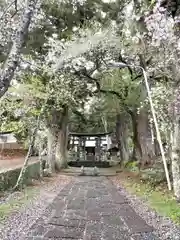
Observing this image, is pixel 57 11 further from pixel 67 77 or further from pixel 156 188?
pixel 156 188

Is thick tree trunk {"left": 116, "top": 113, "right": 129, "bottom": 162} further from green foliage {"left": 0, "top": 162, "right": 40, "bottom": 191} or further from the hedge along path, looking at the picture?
the hedge along path

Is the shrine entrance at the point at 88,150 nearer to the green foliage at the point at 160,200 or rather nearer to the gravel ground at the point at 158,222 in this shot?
the green foliage at the point at 160,200

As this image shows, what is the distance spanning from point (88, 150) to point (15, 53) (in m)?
37.2

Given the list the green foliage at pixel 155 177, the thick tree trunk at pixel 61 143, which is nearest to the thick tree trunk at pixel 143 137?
the green foliage at pixel 155 177

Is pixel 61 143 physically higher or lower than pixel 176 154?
higher

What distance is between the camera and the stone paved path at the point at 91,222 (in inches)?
285

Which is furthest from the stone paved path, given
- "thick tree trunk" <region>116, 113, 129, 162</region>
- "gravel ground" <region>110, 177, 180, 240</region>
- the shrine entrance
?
the shrine entrance

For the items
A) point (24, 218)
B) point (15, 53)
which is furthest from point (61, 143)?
point (15, 53)

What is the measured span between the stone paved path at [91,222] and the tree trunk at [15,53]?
324cm

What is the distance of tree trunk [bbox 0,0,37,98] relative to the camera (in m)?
5.01

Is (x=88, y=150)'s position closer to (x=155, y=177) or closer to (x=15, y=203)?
(x=155, y=177)

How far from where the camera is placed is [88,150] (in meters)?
42.2

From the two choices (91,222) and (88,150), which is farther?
(88,150)

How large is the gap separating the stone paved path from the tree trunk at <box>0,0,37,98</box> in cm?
324
